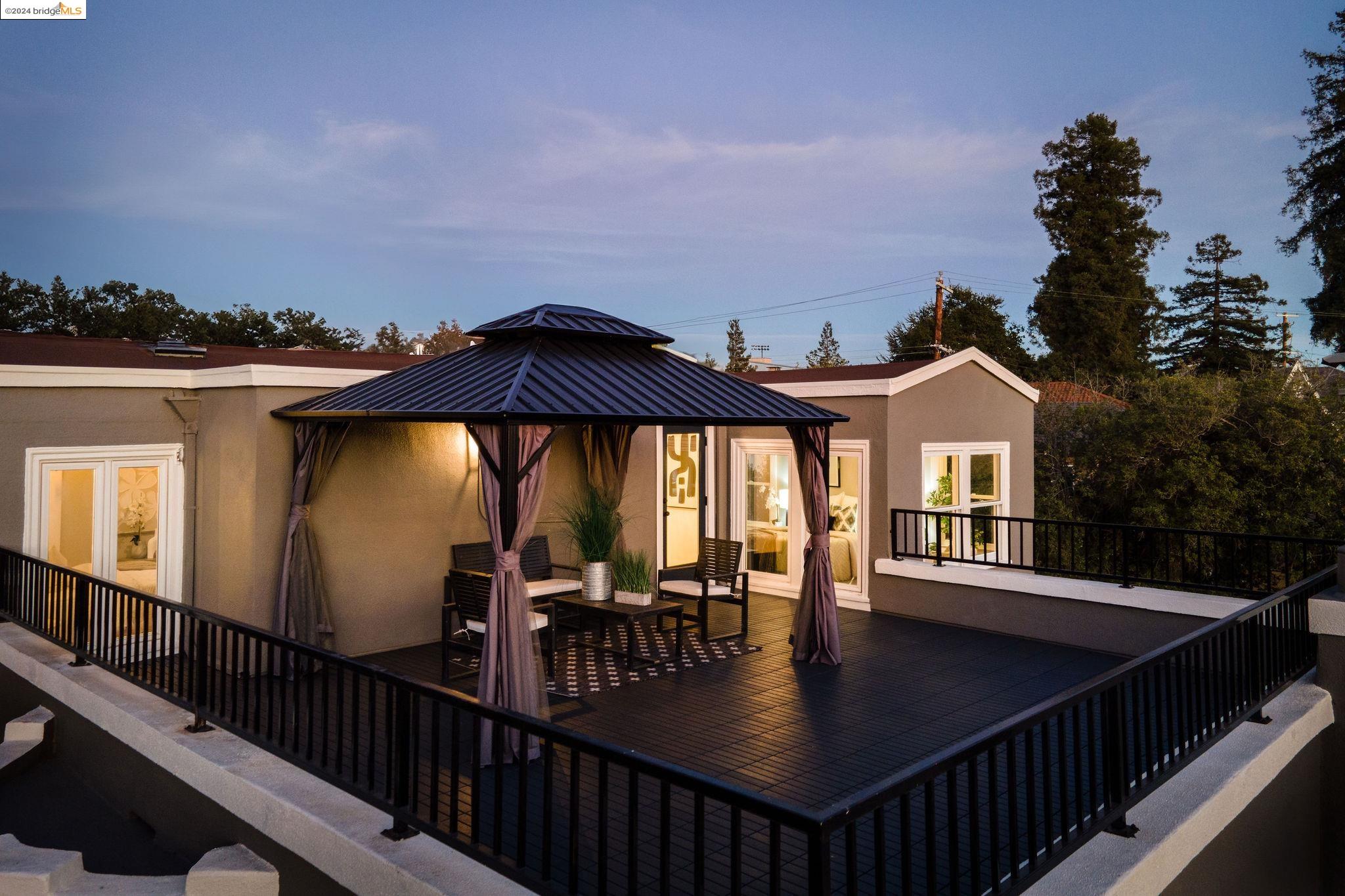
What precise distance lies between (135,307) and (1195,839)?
114 ft

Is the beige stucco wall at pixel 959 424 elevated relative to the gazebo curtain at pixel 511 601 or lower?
elevated

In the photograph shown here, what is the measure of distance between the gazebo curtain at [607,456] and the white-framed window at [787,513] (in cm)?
203

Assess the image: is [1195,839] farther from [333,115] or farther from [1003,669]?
[333,115]

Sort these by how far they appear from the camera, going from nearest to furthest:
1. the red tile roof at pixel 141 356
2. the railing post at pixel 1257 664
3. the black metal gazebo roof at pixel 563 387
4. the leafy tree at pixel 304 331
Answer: the railing post at pixel 1257 664 < the black metal gazebo roof at pixel 563 387 < the red tile roof at pixel 141 356 < the leafy tree at pixel 304 331

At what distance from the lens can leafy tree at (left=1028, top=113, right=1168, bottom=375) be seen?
25641 millimetres

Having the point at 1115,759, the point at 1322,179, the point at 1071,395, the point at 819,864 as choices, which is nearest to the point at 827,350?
the point at 1071,395

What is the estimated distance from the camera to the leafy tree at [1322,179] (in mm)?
20328

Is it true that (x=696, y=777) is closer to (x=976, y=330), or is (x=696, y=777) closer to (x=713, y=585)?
(x=713, y=585)

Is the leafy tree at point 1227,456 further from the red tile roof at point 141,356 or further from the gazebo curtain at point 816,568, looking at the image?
Answer: the red tile roof at point 141,356

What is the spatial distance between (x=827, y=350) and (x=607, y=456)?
36.4 metres

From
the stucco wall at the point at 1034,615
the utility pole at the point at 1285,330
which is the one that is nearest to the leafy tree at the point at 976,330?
the utility pole at the point at 1285,330

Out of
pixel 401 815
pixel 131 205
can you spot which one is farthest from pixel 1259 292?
pixel 131 205

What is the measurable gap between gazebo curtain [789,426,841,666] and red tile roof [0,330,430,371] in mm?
3867

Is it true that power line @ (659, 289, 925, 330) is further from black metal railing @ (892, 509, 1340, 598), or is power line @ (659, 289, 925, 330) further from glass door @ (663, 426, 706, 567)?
glass door @ (663, 426, 706, 567)
